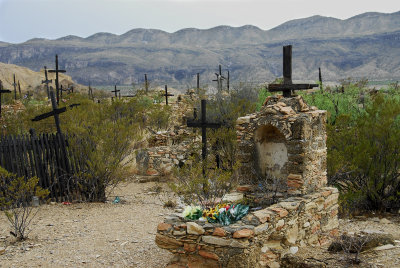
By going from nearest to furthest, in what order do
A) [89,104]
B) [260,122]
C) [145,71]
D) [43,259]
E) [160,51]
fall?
[43,259], [260,122], [89,104], [145,71], [160,51]

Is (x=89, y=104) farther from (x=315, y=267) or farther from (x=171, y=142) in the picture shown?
(x=315, y=267)

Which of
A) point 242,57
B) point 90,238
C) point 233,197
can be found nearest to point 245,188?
point 233,197

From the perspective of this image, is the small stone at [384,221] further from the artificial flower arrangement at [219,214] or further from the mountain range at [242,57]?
the mountain range at [242,57]

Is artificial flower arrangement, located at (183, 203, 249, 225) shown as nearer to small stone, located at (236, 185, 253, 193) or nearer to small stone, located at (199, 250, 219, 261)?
small stone, located at (199, 250, 219, 261)

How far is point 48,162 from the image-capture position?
10.7 metres

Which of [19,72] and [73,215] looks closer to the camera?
[73,215]

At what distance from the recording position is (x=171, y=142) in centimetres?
1838

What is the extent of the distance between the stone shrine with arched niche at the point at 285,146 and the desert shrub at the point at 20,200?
437 centimetres

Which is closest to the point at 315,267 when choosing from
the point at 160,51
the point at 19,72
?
the point at 19,72

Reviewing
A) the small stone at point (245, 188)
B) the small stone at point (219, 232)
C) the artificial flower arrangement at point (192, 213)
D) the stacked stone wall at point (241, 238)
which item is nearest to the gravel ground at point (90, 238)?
the stacked stone wall at point (241, 238)

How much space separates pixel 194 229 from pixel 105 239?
9.21ft

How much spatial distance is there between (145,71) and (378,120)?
110m

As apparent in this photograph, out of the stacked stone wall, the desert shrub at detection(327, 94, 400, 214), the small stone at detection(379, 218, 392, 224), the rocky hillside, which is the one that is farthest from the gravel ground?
the rocky hillside

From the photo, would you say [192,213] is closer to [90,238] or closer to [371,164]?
[90,238]
